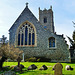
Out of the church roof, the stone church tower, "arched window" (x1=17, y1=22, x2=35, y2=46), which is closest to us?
"arched window" (x1=17, y1=22, x2=35, y2=46)

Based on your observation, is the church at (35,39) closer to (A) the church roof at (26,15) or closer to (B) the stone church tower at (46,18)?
(A) the church roof at (26,15)

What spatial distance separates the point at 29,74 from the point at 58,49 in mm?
12588

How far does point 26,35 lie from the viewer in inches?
950

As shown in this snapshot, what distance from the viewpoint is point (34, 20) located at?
78.7ft

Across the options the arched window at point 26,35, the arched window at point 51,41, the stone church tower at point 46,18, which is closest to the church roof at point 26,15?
the arched window at point 26,35

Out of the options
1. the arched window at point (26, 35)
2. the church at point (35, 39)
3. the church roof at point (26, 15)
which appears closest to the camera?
the church at point (35, 39)

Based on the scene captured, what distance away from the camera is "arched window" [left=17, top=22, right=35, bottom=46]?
23.5m

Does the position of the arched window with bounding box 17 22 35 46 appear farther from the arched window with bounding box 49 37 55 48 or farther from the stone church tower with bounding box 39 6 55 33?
the stone church tower with bounding box 39 6 55 33

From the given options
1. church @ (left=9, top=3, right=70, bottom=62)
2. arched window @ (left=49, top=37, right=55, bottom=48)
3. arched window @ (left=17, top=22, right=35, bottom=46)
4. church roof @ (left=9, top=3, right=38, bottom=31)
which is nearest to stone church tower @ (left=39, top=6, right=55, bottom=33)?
church roof @ (left=9, top=3, right=38, bottom=31)

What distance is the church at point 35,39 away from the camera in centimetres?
2172

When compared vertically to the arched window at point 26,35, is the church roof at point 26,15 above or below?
above

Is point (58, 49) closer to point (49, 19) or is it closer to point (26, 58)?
point (26, 58)

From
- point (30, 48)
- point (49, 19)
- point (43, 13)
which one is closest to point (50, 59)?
point (30, 48)

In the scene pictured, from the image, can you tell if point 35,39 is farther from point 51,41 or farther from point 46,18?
point 46,18
